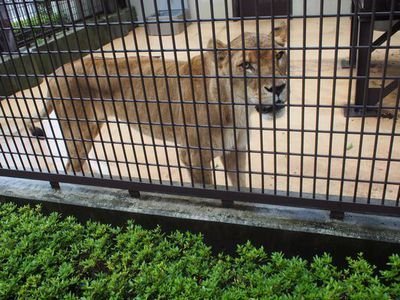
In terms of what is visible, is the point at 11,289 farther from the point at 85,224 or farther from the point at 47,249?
the point at 85,224

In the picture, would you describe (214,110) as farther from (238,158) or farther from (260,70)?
(260,70)

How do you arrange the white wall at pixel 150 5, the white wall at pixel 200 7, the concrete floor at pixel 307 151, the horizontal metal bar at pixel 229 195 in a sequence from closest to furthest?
the horizontal metal bar at pixel 229 195, the concrete floor at pixel 307 151, the white wall at pixel 200 7, the white wall at pixel 150 5

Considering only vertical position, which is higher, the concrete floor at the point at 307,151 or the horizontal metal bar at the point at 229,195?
the horizontal metal bar at the point at 229,195

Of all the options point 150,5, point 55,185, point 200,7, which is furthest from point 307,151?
point 150,5

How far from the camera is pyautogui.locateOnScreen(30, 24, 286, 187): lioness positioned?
8.17ft

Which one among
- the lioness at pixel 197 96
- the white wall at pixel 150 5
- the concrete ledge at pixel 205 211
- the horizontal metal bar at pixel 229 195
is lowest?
the white wall at pixel 150 5

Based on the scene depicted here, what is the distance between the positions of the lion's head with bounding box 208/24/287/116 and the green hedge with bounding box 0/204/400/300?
Result: 3.07 ft

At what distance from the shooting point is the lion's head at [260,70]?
2.35 metres

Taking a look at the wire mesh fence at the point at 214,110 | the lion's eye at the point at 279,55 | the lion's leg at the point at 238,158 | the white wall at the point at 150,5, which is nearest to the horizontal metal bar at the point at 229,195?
the wire mesh fence at the point at 214,110

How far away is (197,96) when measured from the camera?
3158mm

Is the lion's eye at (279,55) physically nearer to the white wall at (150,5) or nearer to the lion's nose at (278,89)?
the lion's nose at (278,89)

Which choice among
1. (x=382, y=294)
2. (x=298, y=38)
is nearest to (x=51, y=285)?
(x=382, y=294)

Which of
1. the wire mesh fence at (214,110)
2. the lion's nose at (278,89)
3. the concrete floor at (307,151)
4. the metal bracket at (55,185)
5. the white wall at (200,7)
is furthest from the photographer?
the white wall at (200,7)

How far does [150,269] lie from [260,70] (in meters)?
1.36
